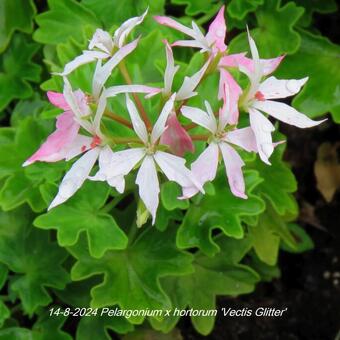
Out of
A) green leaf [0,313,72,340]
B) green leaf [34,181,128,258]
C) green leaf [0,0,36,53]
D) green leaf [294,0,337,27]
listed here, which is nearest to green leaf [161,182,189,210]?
green leaf [34,181,128,258]

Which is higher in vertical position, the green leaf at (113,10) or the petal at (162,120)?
the petal at (162,120)

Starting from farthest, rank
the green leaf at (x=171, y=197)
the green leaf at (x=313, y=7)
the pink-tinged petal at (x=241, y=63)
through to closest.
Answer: the green leaf at (x=313, y=7)
the green leaf at (x=171, y=197)
the pink-tinged petal at (x=241, y=63)

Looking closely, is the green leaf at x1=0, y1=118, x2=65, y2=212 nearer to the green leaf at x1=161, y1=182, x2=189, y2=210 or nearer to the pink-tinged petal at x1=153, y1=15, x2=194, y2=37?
the green leaf at x1=161, y1=182, x2=189, y2=210

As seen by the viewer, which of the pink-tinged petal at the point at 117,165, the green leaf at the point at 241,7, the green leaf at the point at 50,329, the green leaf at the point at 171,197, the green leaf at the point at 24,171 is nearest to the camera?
the pink-tinged petal at the point at 117,165

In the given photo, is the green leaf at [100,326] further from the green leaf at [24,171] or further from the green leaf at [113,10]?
the green leaf at [113,10]

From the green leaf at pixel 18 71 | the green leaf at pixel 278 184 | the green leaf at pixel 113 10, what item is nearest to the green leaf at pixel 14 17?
the green leaf at pixel 18 71

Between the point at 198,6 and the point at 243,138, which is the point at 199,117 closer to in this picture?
the point at 243,138
